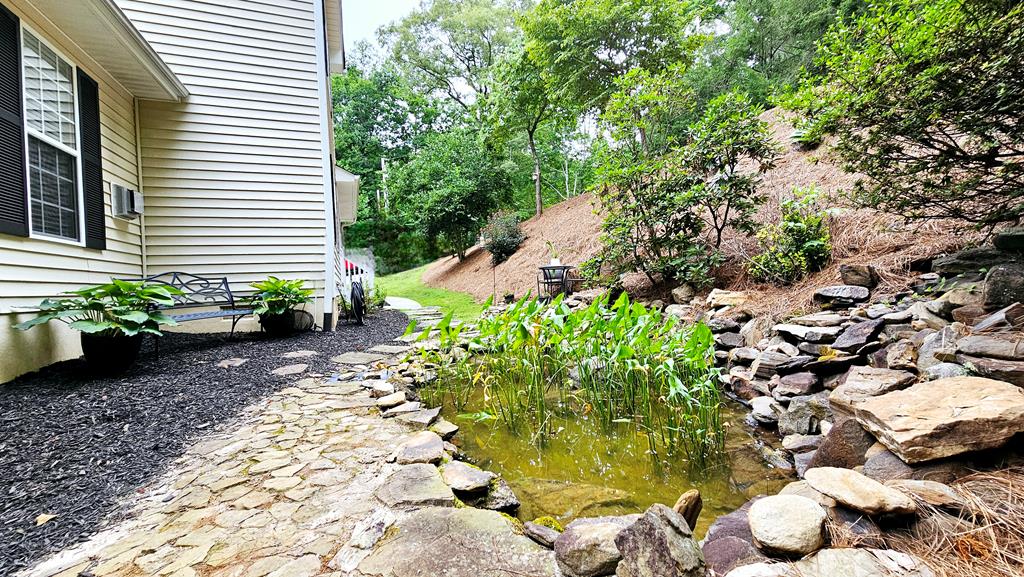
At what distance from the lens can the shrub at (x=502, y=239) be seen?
1015 centimetres

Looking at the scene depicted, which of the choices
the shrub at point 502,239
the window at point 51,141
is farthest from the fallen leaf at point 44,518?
the shrub at point 502,239

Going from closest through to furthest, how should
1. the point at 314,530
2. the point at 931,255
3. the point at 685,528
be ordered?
the point at 685,528 < the point at 314,530 < the point at 931,255

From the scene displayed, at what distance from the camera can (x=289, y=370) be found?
3.21m

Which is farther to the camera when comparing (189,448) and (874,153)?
(874,153)

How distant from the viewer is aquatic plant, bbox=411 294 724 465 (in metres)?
2.05

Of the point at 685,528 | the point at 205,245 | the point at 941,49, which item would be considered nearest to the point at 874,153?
the point at 941,49

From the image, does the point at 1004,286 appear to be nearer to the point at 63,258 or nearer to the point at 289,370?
the point at 289,370

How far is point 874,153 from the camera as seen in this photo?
2.90m

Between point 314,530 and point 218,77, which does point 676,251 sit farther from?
point 218,77

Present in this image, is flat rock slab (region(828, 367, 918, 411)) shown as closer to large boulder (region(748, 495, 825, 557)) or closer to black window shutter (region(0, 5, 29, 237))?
large boulder (region(748, 495, 825, 557))

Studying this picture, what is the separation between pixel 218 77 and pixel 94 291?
3235mm

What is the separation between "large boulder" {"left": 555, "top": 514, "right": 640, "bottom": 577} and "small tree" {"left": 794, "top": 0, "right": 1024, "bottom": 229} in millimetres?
3169

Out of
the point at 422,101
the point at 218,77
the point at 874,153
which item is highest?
the point at 422,101

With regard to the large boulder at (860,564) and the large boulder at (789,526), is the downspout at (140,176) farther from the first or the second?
the large boulder at (860,564)
